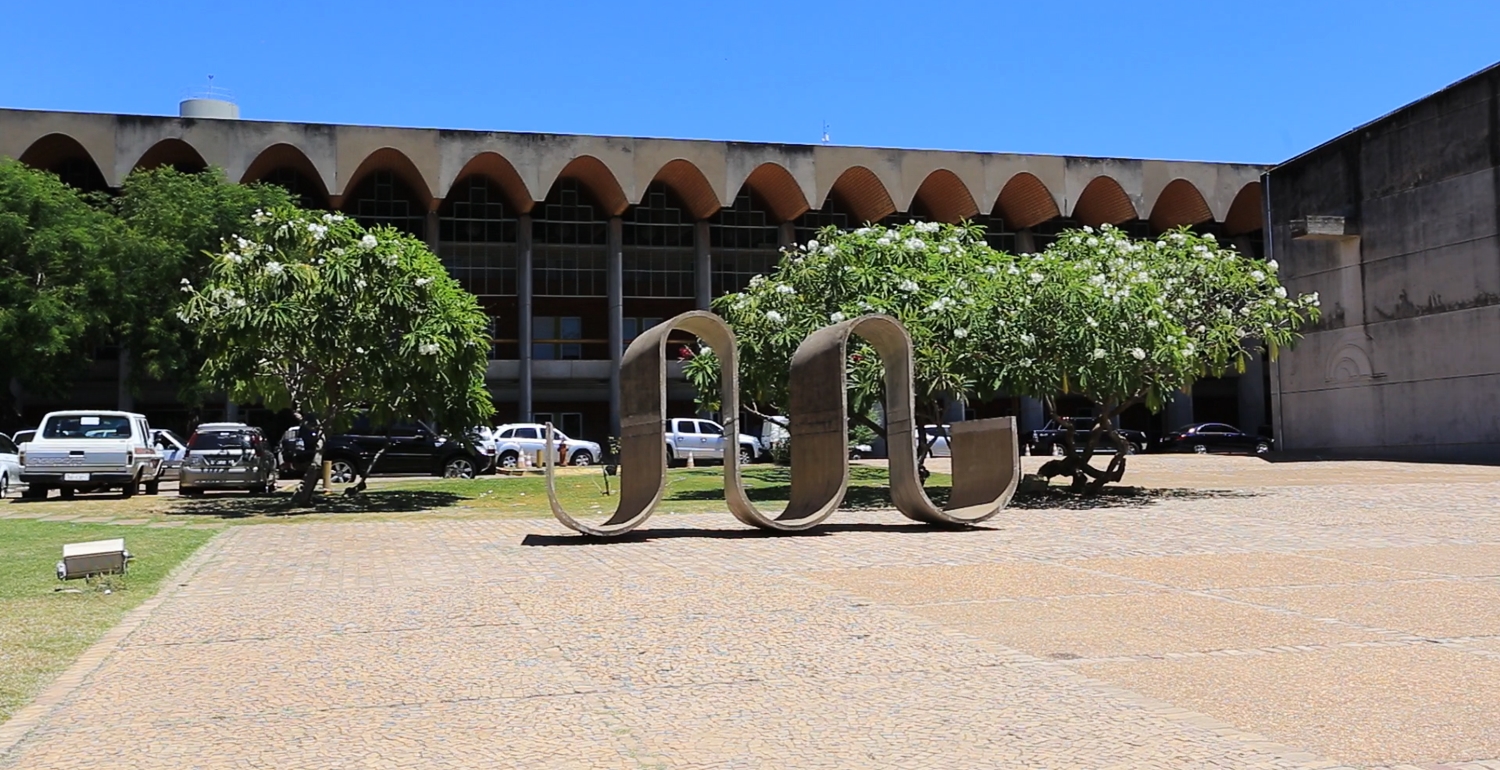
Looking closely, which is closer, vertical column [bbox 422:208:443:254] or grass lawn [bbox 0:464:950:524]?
grass lawn [bbox 0:464:950:524]

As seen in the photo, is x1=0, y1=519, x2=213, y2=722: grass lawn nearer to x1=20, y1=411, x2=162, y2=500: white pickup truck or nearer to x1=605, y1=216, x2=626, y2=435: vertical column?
x1=20, y1=411, x2=162, y2=500: white pickup truck

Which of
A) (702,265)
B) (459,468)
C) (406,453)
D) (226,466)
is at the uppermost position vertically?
(702,265)

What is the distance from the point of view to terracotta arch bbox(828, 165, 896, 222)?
48406mm

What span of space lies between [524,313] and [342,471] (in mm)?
18393

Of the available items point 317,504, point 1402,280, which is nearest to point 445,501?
point 317,504

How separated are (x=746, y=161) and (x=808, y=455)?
32.7 m

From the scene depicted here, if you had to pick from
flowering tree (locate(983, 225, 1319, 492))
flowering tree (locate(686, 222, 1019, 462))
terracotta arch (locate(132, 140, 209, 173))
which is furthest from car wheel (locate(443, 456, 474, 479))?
terracotta arch (locate(132, 140, 209, 173))

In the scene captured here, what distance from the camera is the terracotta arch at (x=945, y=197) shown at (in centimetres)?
4906

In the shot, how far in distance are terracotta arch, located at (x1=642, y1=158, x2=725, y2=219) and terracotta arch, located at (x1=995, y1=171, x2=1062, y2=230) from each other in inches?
452

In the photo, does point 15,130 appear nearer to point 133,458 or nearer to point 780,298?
point 133,458

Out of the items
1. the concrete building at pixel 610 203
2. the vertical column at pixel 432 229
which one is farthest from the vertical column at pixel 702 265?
the vertical column at pixel 432 229

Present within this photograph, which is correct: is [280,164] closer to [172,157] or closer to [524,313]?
[172,157]

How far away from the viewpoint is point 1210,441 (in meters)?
44.2

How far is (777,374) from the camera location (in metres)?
20.1
